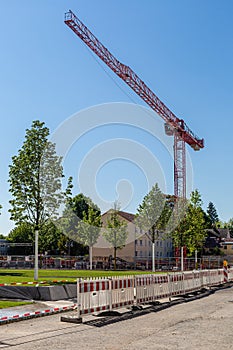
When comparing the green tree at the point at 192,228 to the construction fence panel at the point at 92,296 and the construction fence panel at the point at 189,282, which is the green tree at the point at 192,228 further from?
the construction fence panel at the point at 92,296

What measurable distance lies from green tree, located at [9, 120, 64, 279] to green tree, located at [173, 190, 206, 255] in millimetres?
30620

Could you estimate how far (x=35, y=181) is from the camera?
30.4 meters

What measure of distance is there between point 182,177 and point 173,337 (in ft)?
237

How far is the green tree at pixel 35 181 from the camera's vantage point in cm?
3023

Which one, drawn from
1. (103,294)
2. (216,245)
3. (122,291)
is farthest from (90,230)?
(216,245)

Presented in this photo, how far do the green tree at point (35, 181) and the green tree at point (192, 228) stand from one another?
30620mm

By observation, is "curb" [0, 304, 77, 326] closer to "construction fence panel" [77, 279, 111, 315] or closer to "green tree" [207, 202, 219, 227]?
"construction fence panel" [77, 279, 111, 315]

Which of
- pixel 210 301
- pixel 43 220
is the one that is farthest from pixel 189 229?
pixel 210 301

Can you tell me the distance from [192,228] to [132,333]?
157 feet

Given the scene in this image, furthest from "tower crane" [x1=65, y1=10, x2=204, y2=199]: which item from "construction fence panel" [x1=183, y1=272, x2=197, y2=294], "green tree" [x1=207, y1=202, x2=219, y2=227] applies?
"green tree" [x1=207, y1=202, x2=219, y2=227]

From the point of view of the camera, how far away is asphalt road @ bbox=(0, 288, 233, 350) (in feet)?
33.1

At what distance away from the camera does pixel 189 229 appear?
58875 mm

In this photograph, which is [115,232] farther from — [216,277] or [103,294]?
[103,294]

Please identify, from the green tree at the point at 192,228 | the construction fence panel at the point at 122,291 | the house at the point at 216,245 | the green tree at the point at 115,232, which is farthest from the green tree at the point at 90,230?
the construction fence panel at the point at 122,291
